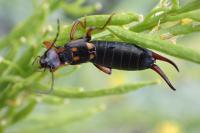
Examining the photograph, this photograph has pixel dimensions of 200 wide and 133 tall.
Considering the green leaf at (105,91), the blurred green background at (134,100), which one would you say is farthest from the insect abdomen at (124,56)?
the blurred green background at (134,100)

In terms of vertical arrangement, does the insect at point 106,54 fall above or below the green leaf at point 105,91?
above

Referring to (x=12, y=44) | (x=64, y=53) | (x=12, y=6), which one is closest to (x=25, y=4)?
(x=12, y=6)

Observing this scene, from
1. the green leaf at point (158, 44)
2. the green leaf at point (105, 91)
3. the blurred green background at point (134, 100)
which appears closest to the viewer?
the green leaf at point (158, 44)

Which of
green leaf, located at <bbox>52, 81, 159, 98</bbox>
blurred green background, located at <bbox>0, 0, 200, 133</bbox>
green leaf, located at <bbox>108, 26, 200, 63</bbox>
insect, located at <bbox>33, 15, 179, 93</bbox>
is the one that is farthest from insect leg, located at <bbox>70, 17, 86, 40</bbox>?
blurred green background, located at <bbox>0, 0, 200, 133</bbox>

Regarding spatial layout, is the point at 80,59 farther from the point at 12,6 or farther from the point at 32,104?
the point at 12,6

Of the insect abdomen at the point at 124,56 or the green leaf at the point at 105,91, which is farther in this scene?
the green leaf at the point at 105,91

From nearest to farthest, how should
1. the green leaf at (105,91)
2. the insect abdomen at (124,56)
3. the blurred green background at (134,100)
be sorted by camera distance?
the insect abdomen at (124,56) → the green leaf at (105,91) → the blurred green background at (134,100)

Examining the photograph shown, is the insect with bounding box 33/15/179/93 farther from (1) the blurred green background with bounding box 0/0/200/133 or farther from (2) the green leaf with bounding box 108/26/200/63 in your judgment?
(1) the blurred green background with bounding box 0/0/200/133

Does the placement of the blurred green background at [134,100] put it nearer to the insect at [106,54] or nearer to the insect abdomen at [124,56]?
the insect at [106,54]
